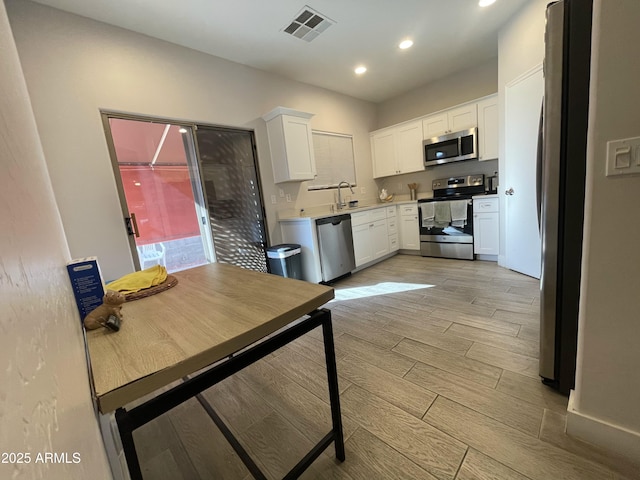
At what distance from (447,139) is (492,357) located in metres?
3.34

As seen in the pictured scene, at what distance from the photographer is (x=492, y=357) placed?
1.72m

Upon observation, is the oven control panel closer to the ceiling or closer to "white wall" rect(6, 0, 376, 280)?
the ceiling

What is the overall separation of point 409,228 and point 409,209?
32 cm

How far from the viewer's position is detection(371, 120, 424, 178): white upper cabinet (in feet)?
14.5

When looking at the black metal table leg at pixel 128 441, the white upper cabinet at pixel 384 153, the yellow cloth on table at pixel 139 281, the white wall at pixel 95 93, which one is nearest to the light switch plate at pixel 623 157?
the black metal table leg at pixel 128 441

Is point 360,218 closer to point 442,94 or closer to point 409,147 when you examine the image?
point 409,147

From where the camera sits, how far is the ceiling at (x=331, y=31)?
226 centimetres

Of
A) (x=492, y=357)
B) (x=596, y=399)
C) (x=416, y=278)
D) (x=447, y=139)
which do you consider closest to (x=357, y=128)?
(x=447, y=139)

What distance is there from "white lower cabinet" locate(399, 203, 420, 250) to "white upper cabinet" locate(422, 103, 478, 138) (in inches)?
46.5

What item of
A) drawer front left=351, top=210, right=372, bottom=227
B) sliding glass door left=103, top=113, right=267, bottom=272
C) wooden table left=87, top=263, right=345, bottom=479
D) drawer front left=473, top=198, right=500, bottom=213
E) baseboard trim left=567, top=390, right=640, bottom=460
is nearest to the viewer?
wooden table left=87, top=263, right=345, bottom=479

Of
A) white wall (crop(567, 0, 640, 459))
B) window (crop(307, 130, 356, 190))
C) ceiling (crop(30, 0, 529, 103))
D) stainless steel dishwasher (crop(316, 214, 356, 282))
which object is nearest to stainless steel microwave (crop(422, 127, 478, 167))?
ceiling (crop(30, 0, 529, 103))

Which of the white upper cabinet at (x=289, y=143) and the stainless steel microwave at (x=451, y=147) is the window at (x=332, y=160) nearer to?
the white upper cabinet at (x=289, y=143)

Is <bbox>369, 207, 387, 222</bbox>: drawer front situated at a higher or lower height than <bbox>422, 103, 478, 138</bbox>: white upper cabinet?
lower

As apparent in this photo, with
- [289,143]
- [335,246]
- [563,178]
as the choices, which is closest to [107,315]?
[563,178]
